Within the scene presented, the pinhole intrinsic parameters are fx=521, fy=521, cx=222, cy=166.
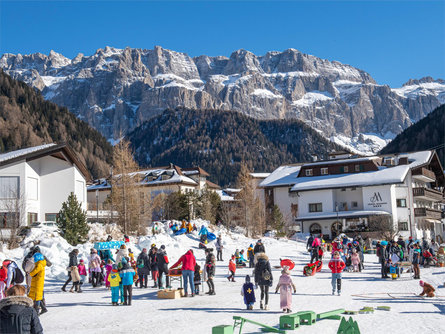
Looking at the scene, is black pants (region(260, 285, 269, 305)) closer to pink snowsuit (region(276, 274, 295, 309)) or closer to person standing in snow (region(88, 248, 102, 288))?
pink snowsuit (region(276, 274, 295, 309))

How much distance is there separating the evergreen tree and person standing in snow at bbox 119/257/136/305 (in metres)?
15.5

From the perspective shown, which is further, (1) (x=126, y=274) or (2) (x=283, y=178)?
(2) (x=283, y=178)

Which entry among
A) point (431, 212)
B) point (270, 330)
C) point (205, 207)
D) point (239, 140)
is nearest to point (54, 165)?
point (205, 207)

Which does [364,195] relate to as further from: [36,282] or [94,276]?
[36,282]

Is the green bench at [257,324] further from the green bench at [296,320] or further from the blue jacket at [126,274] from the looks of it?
the blue jacket at [126,274]

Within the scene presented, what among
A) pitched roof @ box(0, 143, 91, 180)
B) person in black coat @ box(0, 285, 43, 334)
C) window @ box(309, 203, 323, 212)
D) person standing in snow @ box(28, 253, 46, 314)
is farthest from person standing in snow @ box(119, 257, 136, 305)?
window @ box(309, 203, 323, 212)

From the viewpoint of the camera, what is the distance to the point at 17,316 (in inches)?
271

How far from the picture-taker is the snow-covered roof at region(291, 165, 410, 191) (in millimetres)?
57194

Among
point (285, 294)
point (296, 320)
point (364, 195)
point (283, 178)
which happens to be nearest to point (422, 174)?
point (364, 195)

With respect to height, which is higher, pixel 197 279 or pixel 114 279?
pixel 114 279

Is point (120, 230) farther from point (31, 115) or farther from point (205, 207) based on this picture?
point (31, 115)

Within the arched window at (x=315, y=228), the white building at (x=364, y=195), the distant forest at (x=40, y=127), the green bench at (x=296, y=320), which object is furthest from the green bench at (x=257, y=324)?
the distant forest at (x=40, y=127)

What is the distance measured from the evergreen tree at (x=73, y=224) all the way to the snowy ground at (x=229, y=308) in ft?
23.8

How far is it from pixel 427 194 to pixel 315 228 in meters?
14.5
